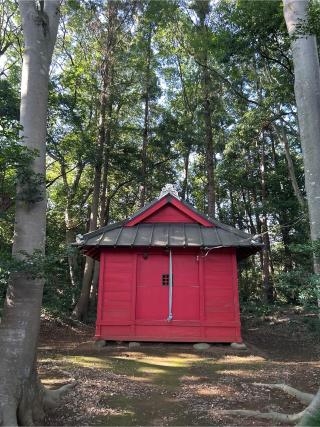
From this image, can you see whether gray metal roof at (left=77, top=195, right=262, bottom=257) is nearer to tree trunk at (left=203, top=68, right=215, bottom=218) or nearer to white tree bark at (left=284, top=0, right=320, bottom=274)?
white tree bark at (left=284, top=0, right=320, bottom=274)

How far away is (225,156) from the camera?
23.2 m

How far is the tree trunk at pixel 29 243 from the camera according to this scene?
414 centimetres

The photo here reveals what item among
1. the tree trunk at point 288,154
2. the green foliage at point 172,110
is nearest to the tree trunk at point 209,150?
the green foliage at point 172,110

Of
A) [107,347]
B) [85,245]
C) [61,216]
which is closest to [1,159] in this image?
[85,245]

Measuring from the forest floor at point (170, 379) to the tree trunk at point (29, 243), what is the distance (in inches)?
28.6

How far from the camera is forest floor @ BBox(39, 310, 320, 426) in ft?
15.7

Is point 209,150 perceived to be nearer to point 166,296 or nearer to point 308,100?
point 166,296

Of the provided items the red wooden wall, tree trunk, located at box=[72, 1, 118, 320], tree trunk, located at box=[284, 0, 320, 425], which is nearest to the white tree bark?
tree trunk, located at box=[284, 0, 320, 425]

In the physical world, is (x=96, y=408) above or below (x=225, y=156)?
below

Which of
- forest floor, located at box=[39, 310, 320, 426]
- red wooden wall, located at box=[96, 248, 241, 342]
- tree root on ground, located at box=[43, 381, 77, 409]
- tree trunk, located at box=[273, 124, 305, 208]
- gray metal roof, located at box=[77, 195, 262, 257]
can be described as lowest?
forest floor, located at box=[39, 310, 320, 426]

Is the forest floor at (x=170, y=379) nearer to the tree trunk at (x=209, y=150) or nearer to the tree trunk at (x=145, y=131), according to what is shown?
the tree trunk at (x=209, y=150)

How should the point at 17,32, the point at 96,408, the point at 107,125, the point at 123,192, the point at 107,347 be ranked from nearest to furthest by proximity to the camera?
the point at 96,408 < the point at 107,347 < the point at 17,32 < the point at 107,125 < the point at 123,192

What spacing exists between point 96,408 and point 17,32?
51.2 ft

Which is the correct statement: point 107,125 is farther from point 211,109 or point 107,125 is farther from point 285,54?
point 285,54
